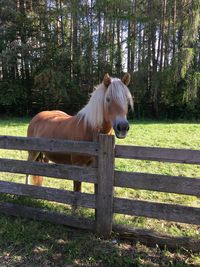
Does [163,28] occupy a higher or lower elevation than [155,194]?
higher

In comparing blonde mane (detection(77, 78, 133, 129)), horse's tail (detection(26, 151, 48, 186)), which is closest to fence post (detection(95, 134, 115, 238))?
blonde mane (detection(77, 78, 133, 129))

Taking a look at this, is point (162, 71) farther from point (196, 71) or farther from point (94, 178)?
point (94, 178)

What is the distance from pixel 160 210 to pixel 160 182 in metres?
0.32

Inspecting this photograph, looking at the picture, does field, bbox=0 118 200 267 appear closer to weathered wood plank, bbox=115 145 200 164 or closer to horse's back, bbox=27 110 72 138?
weathered wood plank, bbox=115 145 200 164

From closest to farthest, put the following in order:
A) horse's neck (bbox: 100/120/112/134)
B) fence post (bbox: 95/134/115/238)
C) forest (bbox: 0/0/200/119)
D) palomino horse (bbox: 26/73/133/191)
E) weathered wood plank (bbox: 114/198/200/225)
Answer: weathered wood plank (bbox: 114/198/200/225) < fence post (bbox: 95/134/115/238) < palomino horse (bbox: 26/73/133/191) < horse's neck (bbox: 100/120/112/134) < forest (bbox: 0/0/200/119)

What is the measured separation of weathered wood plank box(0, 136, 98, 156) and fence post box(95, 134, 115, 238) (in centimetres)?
12

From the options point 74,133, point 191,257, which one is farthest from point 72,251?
point 74,133

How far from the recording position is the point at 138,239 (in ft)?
11.6

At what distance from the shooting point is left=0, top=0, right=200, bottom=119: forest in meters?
19.0

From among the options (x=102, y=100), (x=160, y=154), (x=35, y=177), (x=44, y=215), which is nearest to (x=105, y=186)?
(x=160, y=154)

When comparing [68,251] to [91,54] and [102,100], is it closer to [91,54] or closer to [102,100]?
[102,100]

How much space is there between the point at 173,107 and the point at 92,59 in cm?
635

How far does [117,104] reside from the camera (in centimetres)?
378

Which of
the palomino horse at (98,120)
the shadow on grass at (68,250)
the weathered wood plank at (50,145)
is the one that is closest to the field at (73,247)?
the shadow on grass at (68,250)
